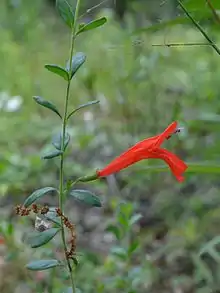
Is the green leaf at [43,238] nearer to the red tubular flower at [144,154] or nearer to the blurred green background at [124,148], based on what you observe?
the red tubular flower at [144,154]

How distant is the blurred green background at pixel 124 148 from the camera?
123 centimetres

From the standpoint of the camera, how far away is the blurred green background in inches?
48.4

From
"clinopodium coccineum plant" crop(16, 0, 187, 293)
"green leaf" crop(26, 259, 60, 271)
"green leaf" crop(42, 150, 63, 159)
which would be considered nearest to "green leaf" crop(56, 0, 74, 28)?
"clinopodium coccineum plant" crop(16, 0, 187, 293)

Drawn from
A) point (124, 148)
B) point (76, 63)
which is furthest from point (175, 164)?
point (124, 148)

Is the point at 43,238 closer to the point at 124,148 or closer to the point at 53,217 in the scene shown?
the point at 53,217

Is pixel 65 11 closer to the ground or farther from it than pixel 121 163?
farther from it

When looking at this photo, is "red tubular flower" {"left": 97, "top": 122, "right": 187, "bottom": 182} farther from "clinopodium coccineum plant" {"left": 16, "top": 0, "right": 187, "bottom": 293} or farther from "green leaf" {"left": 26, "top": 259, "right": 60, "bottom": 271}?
"green leaf" {"left": 26, "top": 259, "right": 60, "bottom": 271}

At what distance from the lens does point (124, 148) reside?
187 cm

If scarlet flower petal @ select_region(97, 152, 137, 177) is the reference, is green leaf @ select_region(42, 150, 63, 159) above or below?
above

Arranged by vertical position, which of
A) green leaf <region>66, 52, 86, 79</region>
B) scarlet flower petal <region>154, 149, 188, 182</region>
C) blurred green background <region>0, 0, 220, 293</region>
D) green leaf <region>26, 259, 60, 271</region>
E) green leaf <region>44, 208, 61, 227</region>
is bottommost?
blurred green background <region>0, 0, 220, 293</region>

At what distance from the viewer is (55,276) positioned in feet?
3.90

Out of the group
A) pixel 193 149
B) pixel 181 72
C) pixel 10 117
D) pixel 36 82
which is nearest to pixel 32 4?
pixel 36 82

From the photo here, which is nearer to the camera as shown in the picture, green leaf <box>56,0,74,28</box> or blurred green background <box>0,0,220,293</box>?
green leaf <box>56,0,74,28</box>

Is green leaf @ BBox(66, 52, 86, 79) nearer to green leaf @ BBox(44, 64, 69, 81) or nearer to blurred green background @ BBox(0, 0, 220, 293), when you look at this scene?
green leaf @ BBox(44, 64, 69, 81)
